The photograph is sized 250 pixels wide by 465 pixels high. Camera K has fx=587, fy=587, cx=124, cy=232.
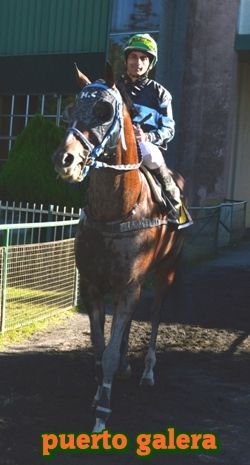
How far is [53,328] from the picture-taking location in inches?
285

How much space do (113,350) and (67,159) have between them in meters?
1.47

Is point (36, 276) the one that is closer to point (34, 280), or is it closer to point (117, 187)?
point (34, 280)

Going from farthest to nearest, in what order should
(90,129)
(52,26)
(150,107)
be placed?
1. (52,26)
2. (150,107)
3. (90,129)

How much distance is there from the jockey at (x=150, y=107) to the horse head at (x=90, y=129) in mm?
797

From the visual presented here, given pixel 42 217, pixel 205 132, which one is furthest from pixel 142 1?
pixel 42 217

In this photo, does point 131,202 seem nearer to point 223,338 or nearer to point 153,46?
point 153,46

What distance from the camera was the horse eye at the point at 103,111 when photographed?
3.65m

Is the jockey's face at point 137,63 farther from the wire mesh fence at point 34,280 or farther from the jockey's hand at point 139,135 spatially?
the wire mesh fence at point 34,280

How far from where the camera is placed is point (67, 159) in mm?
3391

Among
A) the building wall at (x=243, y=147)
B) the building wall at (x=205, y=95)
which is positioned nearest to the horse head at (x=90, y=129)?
the building wall at (x=205, y=95)

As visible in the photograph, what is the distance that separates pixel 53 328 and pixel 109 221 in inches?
133

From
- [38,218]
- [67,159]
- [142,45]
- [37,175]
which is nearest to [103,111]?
[67,159]

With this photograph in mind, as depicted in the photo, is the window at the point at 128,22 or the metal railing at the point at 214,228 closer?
the metal railing at the point at 214,228

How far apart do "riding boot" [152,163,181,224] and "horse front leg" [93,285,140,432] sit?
0.88 meters
